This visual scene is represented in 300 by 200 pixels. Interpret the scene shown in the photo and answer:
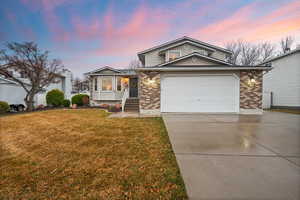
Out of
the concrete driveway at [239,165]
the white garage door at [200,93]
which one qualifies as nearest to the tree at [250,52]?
the white garage door at [200,93]

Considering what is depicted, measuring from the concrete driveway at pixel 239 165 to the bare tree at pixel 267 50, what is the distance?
27.1 meters

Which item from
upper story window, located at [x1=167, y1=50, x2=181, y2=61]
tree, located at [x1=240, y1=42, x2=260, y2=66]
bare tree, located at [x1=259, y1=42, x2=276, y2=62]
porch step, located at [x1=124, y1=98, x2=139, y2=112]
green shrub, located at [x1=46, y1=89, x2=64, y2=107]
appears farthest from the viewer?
tree, located at [x1=240, y1=42, x2=260, y2=66]

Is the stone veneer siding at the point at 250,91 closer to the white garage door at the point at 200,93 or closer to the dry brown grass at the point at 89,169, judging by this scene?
the white garage door at the point at 200,93

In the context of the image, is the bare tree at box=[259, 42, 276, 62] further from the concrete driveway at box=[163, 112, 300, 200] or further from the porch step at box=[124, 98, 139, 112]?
the concrete driveway at box=[163, 112, 300, 200]

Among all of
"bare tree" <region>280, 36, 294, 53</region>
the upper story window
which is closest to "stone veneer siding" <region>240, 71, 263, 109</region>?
the upper story window

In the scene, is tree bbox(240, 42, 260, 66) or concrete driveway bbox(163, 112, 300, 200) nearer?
concrete driveway bbox(163, 112, 300, 200)

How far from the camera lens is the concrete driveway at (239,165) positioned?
1625 millimetres

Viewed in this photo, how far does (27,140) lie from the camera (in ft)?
12.3

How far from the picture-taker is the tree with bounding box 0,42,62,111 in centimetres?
1030

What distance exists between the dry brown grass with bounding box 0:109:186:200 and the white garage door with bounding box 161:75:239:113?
4519mm

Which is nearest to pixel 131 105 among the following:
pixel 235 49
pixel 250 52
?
pixel 235 49

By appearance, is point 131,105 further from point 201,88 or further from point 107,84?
point 201,88

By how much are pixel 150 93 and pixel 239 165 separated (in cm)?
604

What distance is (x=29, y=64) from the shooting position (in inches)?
432
